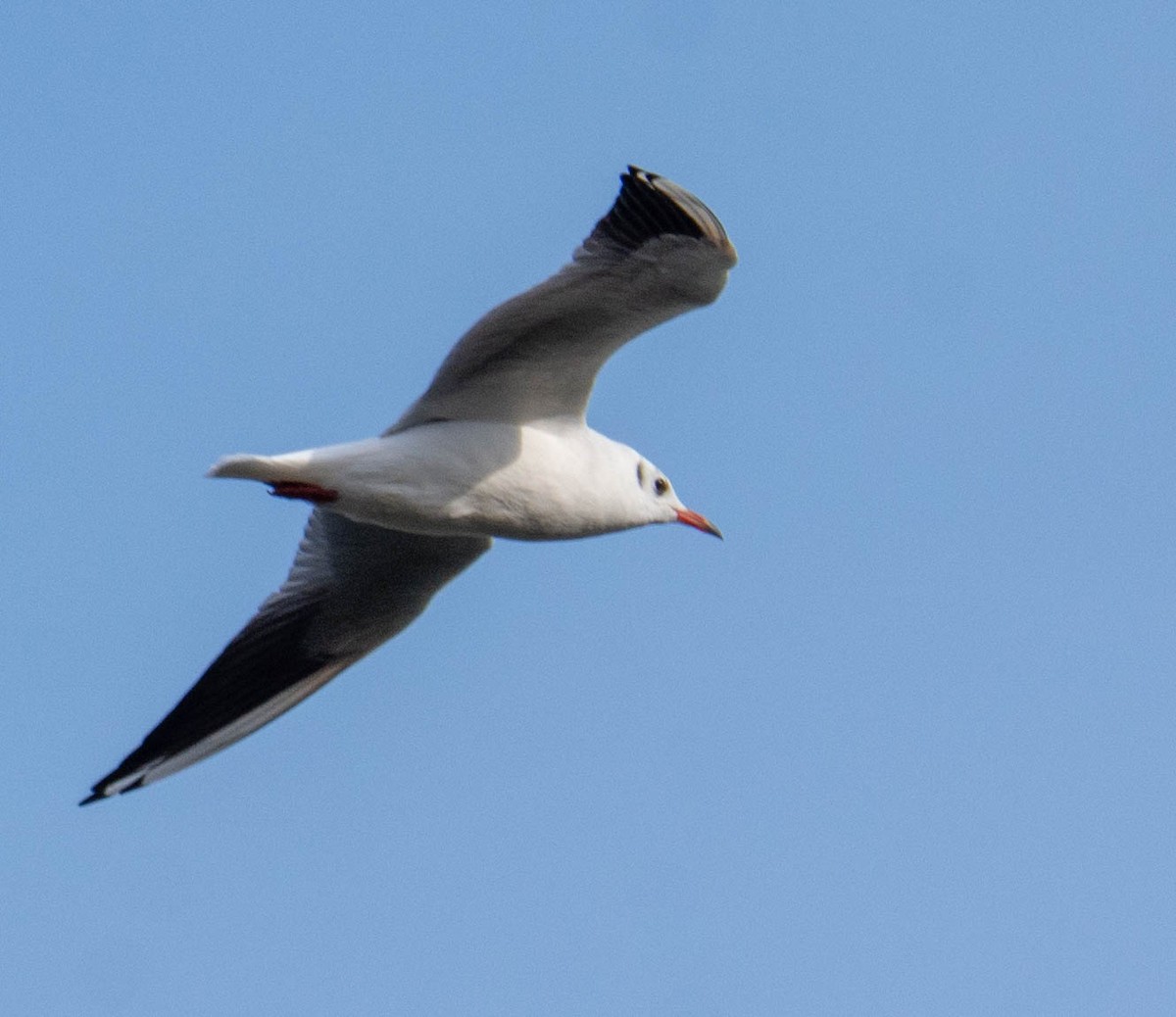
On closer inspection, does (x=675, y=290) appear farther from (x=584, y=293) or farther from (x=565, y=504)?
(x=565, y=504)

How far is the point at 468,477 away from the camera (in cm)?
812

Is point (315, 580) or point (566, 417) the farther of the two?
point (315, 580)

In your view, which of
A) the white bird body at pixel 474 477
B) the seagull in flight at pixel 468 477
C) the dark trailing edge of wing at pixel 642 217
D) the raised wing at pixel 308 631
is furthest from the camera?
the raised wing at pixel 308 631

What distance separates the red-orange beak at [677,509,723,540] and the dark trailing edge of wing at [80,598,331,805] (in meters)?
1.77

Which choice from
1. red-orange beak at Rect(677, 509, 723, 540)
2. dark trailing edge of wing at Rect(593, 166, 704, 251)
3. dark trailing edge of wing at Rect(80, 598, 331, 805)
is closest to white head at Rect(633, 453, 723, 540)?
red-orange beak at Rect(677, 509, 723, 540)

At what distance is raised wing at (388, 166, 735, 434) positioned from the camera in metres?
7.61

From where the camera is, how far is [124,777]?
360 inches

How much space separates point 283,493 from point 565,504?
1.15 m

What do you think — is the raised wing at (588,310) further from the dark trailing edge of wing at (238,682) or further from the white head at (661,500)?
the dark trailing edge of wing at (238,682)

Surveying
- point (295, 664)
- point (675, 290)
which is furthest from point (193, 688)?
point (675, 290)

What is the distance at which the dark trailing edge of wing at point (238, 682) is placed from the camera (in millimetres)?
9227

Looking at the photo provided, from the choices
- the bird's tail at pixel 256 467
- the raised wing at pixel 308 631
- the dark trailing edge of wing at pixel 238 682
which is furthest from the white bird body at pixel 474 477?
the dark trailing edge of wing at pixel 238 682

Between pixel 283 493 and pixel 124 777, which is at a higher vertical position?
pixel 283 493

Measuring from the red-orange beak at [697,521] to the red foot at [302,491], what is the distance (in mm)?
1933
